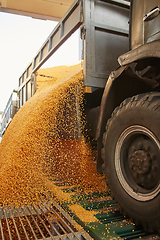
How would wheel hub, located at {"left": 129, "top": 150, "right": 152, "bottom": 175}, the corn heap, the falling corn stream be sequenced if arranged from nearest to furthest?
wheel hub, located at {"left": 129, "top": 150, "right": 152, "bottom": 175} → the falling corn stream → the corn heap

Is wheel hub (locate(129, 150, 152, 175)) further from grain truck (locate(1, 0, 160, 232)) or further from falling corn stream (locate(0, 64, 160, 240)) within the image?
falling corn stream (locate(0, 64, 160, 240))

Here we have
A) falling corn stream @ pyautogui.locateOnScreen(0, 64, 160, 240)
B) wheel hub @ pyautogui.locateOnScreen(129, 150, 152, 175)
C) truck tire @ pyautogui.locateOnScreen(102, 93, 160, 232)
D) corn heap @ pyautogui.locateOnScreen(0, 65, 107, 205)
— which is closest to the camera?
truck tire @ pyautogui.locateOnScreen(102, 93, 160, 232)

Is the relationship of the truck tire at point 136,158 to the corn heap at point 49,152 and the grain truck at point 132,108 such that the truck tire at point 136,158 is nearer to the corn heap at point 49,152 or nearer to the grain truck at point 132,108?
the grain truck at point 132,108

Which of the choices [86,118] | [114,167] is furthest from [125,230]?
[86,118]

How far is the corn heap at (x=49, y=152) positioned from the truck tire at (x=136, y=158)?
1.03 metres

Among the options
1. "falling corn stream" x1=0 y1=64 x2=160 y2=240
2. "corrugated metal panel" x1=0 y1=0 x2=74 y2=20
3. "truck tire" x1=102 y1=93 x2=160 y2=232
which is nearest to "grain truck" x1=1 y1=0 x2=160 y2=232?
"truck tire" x1=102 y1=93 x2=160 y2=232

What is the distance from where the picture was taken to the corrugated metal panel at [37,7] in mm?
6469

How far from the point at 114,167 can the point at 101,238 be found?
53 cm

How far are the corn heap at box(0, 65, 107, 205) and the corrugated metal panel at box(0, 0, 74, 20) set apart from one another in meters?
4.88

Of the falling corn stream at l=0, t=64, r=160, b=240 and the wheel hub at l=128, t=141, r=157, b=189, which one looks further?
the falling corn stream at l=0, t=64, r=160, b=240

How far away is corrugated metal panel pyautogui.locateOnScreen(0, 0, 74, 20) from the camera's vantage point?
647 centimetres

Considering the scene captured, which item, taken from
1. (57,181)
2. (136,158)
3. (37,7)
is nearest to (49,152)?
(57,181)

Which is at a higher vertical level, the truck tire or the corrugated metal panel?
the corrugated metal panel

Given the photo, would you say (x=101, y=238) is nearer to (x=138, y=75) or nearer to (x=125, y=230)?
(x=125, y=230)
